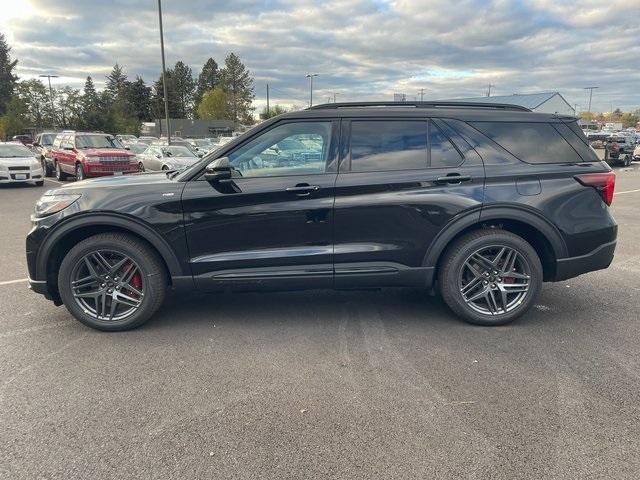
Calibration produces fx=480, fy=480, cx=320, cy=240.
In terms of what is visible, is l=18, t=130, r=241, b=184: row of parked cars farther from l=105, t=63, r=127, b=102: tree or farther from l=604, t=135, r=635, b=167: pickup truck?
l=105, t=63, r=127, b=102: tree

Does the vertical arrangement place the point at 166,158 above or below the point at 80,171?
above

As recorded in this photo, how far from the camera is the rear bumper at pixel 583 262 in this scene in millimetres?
4137

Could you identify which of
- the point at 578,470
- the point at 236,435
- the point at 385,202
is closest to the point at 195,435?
the point at 236,435

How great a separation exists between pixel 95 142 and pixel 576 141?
53.3ft

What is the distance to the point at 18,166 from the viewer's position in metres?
15.0

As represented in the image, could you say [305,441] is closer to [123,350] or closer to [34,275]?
[123,350]

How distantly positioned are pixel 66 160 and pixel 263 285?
51.2 feet

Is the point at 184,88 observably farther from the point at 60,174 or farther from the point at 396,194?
the point at 396,194

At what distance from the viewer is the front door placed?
389cm

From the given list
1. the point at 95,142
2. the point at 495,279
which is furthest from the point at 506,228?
the point at 95,142

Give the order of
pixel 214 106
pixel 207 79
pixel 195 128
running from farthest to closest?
pixel 207 79 < pixel 214 106 < pixel 195 128

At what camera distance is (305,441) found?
260cm

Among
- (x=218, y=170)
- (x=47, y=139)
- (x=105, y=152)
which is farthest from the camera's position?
(x=47, y=139)

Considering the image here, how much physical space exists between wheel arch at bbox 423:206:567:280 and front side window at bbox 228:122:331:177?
1.17 metres
